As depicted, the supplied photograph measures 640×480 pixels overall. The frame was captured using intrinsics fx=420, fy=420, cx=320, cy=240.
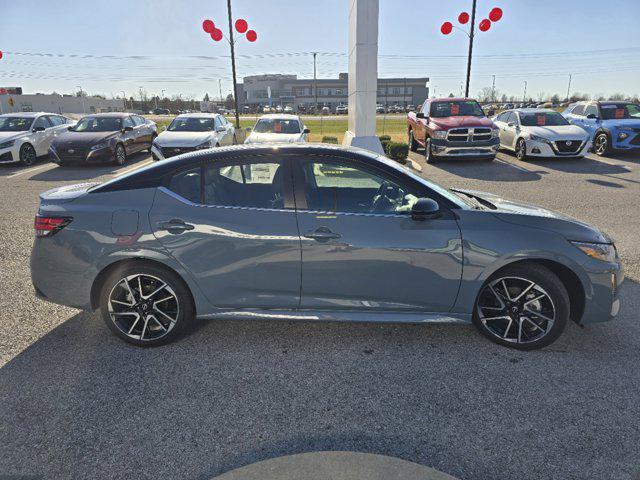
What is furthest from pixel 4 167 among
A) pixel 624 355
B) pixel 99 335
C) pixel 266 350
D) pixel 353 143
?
pixel 624 355

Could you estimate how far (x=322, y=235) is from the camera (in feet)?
9.99

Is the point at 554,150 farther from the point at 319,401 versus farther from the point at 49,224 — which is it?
the point at 49,224

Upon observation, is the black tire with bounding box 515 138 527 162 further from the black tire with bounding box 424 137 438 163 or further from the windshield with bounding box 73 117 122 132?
the windshield with bounding box 73 117 122 132

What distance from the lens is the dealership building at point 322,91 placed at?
→ 380ft

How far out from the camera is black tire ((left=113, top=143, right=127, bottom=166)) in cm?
1277

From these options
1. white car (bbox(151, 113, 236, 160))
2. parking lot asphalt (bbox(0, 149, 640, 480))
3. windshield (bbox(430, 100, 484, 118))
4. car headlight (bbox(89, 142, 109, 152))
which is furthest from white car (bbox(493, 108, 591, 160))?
car headlight (bbox(89, 142, 109, 152))

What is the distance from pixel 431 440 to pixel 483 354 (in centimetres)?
105

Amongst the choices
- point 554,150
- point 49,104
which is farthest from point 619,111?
point 49,104

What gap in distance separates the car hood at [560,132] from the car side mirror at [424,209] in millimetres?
11342

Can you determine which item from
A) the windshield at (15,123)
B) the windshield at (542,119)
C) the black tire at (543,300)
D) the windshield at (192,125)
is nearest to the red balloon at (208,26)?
the windshield at (192,125)

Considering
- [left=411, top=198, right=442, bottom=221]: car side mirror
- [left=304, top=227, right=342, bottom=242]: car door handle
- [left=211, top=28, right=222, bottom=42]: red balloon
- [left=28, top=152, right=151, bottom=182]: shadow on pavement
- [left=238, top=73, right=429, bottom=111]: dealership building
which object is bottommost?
[left=28, top=152, right=151, bottom=182]: shadow on pavement

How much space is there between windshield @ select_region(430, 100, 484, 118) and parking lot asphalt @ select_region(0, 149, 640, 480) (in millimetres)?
10224

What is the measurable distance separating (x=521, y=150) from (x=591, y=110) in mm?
3760

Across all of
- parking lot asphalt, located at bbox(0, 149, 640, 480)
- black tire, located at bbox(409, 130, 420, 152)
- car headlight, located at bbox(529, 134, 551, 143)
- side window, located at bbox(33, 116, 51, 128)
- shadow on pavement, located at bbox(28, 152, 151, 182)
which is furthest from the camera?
black tire, located at bbox(409, 130, 420, 152)
